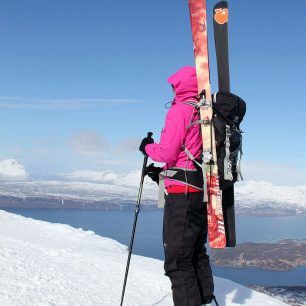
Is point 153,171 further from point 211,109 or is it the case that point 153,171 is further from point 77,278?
point 77,278

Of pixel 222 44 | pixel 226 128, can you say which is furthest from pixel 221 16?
pixel 226 128

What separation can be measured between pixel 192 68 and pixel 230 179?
4.61 ft

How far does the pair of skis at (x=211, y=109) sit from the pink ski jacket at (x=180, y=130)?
10 cm

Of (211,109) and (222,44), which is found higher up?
(222,44)

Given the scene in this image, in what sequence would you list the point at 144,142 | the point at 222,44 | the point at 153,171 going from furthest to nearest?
1. the point at 222,44
2. the point at 153,171
3. the point at 144,142

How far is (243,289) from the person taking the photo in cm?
731

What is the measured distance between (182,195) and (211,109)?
1.04m

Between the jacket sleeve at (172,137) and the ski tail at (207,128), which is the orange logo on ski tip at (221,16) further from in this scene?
the jacket sleeve at (172,137)

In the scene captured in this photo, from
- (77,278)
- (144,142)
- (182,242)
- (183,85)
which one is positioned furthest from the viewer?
(77,278)

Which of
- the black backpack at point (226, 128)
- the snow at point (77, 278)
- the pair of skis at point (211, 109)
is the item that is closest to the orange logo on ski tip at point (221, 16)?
the pair of skis at point (211, 109)

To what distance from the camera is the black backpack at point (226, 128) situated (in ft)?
14.4

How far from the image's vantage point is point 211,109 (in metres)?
4.34

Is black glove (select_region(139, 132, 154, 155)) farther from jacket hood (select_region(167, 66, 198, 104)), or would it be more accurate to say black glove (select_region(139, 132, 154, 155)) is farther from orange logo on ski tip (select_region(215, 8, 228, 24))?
orange logo on ski tip (select_region(215, 8, 228, 24))

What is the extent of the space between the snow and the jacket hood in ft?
10.1
